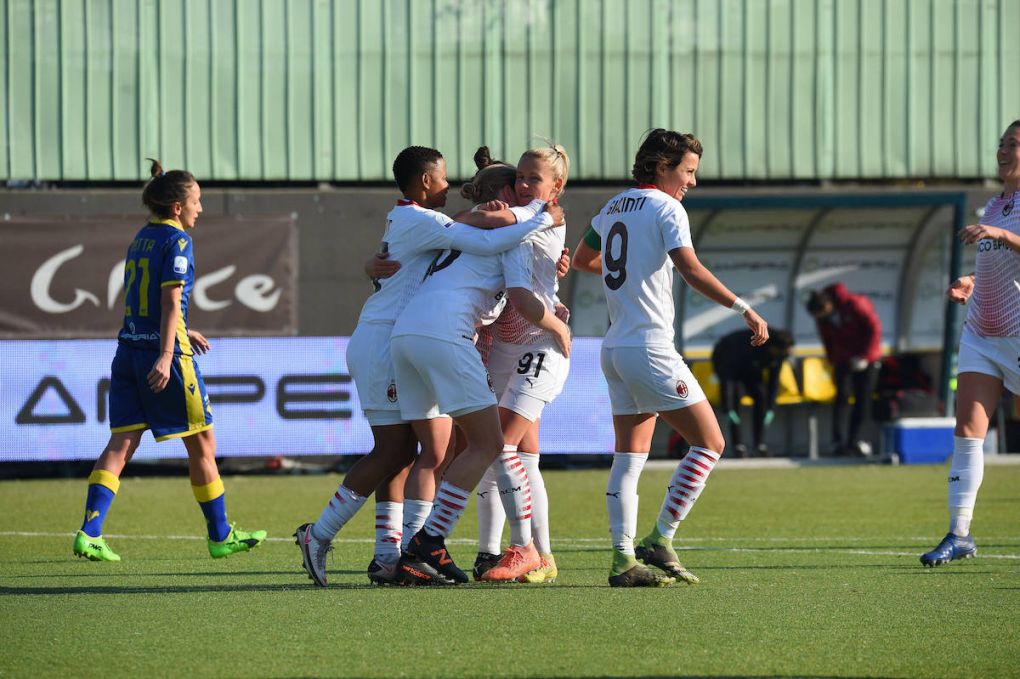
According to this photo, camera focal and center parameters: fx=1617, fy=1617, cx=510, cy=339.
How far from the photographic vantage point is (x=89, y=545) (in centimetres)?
759

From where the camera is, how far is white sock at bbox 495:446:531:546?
7.11 metres

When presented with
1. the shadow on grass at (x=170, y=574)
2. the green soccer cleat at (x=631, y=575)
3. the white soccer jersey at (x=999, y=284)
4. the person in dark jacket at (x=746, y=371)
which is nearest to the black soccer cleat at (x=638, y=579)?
the green soccer cleat at (x=631, y=575)

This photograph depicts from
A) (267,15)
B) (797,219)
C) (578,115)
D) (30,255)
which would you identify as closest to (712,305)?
(797,219)

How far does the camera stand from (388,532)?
23.1 ft

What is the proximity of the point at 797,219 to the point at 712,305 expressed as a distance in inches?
54.4

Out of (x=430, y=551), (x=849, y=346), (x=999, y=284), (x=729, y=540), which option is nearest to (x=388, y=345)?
(x=430, y=551)

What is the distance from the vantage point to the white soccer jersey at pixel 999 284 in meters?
7.75

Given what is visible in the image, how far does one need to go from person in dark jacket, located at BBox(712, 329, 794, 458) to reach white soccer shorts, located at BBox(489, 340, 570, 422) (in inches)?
415

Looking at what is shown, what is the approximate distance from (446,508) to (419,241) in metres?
1.13

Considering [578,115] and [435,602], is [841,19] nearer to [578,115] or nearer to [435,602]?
[578,115]

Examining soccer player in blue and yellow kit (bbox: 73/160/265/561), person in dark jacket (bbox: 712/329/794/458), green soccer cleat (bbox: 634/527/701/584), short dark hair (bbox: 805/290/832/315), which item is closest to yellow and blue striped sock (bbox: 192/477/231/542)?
soccer player in blue and yellow kit (bbox: 73/160/265/561)

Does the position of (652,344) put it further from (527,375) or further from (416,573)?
(416,573)

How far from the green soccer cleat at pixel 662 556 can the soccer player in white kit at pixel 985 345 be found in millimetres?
1433

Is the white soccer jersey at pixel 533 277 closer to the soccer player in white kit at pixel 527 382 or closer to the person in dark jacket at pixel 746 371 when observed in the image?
the soccer player in white kit at pixel 527 382
